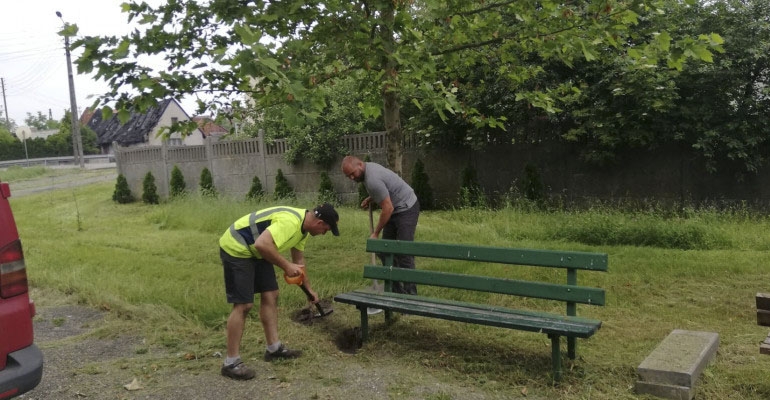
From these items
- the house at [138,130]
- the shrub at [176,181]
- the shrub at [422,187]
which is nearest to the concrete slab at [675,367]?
the shrub at [422,187]

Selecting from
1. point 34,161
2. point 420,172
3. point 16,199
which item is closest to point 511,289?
point 420,172

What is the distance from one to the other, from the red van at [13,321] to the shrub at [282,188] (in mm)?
12093

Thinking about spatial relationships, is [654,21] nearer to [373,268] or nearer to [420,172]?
[420,172]

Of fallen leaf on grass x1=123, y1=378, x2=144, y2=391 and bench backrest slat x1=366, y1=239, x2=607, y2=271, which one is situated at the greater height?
bench backrest slat x1=366, y1=239, x2=607, y2=271

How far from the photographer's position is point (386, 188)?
5520 millimetres

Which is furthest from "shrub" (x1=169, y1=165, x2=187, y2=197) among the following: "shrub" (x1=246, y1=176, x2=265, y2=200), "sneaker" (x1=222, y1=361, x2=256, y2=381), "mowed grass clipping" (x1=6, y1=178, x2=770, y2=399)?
"sneaker" (x1=222, y1=361, x2=256, y2=381)

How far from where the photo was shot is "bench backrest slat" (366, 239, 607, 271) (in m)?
4.17

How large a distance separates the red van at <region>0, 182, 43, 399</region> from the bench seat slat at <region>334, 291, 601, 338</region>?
7.43ft

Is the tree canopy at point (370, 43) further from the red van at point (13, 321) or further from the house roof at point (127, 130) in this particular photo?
the house roof at point (127, 130)

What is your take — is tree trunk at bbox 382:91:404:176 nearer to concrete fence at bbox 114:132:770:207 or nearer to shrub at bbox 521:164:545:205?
shrub at bbox 521:164:545:205

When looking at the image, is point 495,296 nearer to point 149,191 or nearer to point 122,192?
point 149,191

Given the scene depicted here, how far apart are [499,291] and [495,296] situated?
1.78 m

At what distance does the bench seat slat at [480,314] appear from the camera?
12.8 ft

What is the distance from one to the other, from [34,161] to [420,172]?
1687 inches
